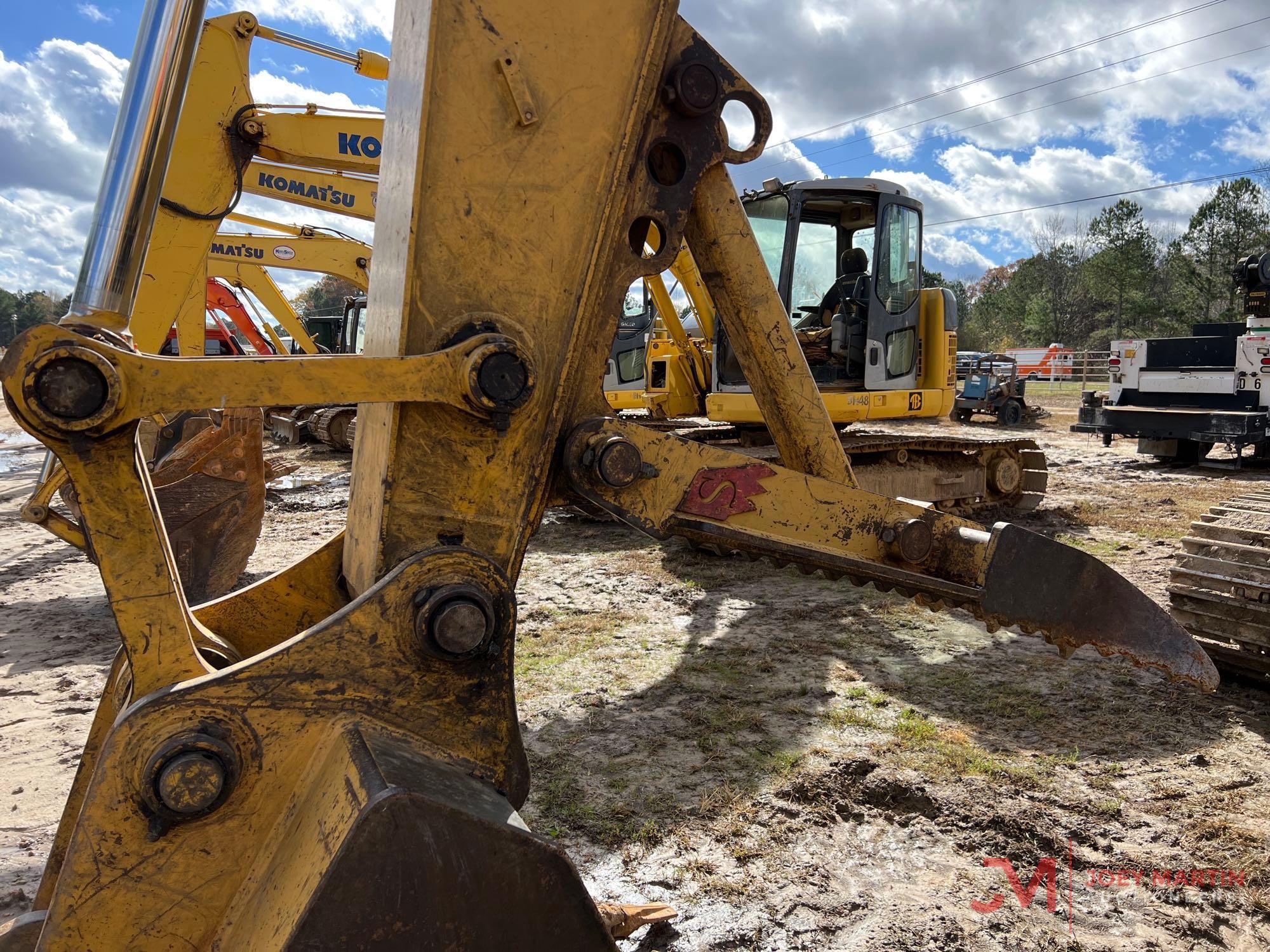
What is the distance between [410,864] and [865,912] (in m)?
1.71

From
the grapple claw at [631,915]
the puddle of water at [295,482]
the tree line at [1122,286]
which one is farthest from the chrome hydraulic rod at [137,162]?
the tree line at [1122,286]

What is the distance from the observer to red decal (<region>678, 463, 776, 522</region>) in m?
2.37

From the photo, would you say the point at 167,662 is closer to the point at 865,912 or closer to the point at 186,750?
the point at 186,750

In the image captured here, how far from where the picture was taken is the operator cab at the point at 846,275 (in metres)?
8.03

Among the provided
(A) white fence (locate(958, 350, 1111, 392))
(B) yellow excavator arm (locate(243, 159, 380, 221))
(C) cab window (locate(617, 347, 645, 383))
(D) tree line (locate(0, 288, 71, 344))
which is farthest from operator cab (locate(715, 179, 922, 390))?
(D) tree line (locate(0, 288, 71, 344))

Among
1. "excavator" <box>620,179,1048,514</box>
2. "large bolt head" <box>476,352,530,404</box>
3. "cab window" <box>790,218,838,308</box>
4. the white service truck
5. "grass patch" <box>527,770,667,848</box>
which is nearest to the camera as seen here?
"large bolt head" <box>476,352,530,404</box>

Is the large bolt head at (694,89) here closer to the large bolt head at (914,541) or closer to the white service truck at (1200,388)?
the large bolt head at (914,541)

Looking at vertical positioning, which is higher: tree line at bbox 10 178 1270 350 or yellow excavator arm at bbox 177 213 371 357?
tree line at bbox 10 178 1270 350

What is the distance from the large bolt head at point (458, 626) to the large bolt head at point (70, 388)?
75 centimetres

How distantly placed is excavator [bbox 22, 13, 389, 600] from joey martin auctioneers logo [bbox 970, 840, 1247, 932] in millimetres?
3414

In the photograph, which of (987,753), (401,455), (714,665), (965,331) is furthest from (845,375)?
→ (965,331)

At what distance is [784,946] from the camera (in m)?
2.54

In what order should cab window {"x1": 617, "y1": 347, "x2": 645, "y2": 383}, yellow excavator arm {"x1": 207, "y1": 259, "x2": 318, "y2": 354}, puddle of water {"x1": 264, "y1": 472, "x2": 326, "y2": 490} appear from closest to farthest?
puddle of water {"x1": 264, "y1": 472, "x2": 326, "y2": 490}, cab window {"x1": 617, "y1": 347, "x2": 645, "y2": 383}, yellow excavator arm {"x1": 207, "y1": 259, "x2": 318, "y2": 354}

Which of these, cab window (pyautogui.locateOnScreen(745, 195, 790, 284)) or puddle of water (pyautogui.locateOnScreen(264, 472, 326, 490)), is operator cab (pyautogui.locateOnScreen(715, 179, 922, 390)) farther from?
puddle of water (pyautogui.locateOnScreen(264, 472, 326, 490))
